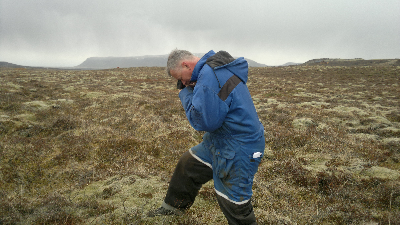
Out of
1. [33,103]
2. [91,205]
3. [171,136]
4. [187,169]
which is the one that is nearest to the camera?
[187,169]

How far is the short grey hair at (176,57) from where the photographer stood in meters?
3.00

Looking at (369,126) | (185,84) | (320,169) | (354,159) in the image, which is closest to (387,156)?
(354,159)

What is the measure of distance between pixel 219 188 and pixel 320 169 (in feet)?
14.3

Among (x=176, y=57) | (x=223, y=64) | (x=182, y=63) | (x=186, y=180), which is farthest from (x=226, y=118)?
(x=186, y=180)

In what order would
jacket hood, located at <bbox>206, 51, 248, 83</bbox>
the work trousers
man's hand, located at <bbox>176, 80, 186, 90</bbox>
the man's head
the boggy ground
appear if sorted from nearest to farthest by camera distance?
jacket hood, located at <bbox>206, 51, 248, 83</bbox>, the man's head, man's hand, located at <bbox>176, 80, 186, 90</bbox>, the work trousers, the boggy ground

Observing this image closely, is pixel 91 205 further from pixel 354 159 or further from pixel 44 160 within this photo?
pixel 354 159

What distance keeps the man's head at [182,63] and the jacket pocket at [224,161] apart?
4.03ft

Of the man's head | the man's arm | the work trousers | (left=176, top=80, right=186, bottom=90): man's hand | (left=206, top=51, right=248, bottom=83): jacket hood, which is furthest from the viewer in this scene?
the work trousers

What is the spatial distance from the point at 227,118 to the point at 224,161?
634 mm

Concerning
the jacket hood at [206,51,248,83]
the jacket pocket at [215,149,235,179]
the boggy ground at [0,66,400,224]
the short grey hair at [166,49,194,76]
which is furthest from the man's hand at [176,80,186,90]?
the boggy ground at [0,66,400,224]

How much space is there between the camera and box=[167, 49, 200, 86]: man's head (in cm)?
299

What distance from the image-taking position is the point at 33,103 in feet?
40.0

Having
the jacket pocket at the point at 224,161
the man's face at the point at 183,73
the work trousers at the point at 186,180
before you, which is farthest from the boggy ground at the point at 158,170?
the man's face at the point at 183,73

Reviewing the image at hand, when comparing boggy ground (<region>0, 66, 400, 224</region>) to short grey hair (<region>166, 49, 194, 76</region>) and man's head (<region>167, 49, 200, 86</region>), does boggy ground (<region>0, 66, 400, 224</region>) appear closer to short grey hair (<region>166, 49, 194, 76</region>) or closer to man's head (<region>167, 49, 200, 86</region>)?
man's head (<region>167, 49, 200, 86</region>)
